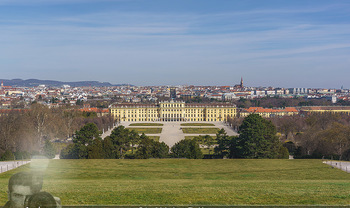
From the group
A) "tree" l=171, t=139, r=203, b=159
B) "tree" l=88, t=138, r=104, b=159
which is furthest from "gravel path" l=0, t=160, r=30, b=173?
"tree" l=171, t=139, r=203, b=159

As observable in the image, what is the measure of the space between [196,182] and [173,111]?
229ft

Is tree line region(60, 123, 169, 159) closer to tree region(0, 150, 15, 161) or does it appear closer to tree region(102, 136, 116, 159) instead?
tree region(102, 136, 116, 159)

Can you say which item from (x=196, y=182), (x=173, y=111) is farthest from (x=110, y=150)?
(x=173, y=111)

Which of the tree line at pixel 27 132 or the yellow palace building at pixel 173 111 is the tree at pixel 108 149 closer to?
the tree line at pixel 27 132

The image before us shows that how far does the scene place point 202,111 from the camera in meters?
82.1

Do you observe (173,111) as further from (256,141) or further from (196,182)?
(196,182)

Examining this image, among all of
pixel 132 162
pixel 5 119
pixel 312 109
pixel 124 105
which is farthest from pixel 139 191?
pixel 312 109

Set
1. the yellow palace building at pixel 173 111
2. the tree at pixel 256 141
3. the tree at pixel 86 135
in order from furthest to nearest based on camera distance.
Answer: the yellow palace building at pixel 173 111 → the tree at pixel 86 135 → the tree at pixel 256 141

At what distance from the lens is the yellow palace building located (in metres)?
80.2

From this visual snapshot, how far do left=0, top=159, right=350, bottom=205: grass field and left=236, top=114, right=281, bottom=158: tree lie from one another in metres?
2.60

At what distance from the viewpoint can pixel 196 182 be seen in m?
12.7

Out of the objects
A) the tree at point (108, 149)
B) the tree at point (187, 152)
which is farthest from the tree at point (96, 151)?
the tree at point (187, 152)

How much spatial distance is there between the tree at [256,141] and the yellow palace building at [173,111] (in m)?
53.0

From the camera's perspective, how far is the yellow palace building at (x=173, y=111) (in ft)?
263
